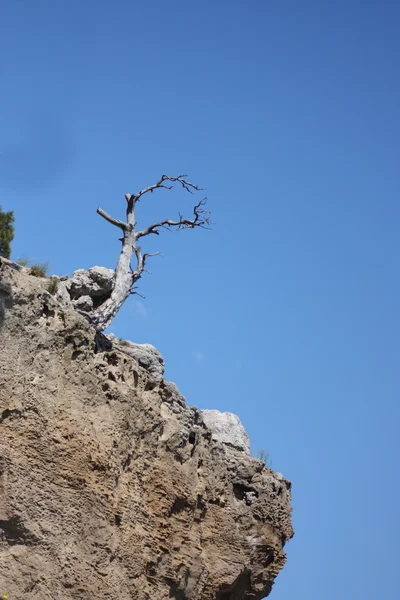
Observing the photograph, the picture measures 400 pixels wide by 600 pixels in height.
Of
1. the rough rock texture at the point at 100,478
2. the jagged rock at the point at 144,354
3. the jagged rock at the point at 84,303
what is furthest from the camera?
the jagged rock at the point at 84,303

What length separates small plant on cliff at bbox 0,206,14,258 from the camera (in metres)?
18.0

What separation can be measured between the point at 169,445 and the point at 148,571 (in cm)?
189

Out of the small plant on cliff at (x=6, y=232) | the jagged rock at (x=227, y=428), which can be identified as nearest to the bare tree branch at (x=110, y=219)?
the small plant on cliff at (x=6, y=232)

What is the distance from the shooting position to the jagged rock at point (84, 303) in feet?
46.2

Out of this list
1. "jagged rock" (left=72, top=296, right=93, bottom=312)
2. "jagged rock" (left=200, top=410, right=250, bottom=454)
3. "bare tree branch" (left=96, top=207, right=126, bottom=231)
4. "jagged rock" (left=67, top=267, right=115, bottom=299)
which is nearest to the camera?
"jagged rock" (left=72, top=296, right=93, bottom=312)

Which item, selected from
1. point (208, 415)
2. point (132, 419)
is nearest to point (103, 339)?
point (132, 419)

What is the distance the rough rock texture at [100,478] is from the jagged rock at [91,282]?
167 centimetres

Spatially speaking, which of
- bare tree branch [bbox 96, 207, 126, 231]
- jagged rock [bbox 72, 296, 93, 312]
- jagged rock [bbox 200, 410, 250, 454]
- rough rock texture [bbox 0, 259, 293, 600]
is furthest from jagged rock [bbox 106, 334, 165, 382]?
bare tree branch [bbox 96, 207, 126, 231]

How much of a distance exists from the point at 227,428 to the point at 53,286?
189 inches

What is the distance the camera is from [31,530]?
984 centimetres

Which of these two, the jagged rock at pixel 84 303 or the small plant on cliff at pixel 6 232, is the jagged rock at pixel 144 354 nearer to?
the jagged rock at pixel 84 303

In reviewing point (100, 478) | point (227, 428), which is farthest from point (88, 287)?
point (100, 478)

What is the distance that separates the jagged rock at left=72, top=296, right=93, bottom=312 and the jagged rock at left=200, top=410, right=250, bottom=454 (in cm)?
282

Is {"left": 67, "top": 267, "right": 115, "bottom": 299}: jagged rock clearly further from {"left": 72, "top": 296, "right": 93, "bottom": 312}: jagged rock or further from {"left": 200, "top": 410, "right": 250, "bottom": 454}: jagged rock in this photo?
{"left": 200, "top": 410, "right": 250, "bottom": 454}: jagged rock
